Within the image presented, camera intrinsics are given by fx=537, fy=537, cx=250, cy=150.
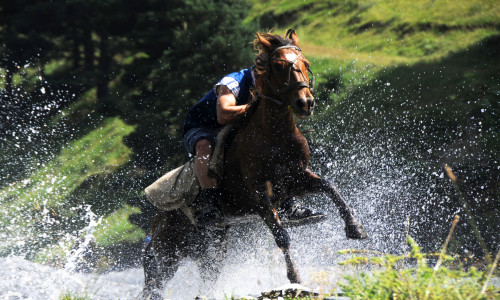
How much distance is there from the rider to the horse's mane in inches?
3.2

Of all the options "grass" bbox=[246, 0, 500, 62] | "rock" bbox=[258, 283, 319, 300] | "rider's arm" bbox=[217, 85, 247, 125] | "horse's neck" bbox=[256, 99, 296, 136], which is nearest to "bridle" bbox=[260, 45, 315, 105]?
"horse's neck" bbox=[256, 99, 296, 136]

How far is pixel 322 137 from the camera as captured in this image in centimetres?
1459

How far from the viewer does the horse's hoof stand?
5438 mm

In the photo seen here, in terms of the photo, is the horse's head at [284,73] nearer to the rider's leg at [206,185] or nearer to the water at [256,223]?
the rider's leg at [206,185]

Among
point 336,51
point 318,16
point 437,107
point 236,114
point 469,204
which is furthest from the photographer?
point 318,16

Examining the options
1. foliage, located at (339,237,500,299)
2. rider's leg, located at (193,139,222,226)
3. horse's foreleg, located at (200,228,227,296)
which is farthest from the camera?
horse's foreleg, located at (200,228,227,296)

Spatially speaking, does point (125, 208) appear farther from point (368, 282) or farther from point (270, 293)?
point (368, 282)

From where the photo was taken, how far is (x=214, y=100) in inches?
252

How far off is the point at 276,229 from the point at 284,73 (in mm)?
1587

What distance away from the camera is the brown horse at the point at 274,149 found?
5.24 meters

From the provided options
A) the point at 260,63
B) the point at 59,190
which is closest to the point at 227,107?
the point at 260,63

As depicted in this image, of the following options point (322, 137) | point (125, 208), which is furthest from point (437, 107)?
point (125, 208)

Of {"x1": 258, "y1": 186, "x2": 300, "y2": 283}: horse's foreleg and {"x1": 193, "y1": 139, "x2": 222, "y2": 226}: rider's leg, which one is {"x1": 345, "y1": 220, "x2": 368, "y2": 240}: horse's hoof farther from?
{"x1": 193, "y1": 139, "x2": 222, "y2": 226}: rider's leg

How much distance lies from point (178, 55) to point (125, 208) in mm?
5349
